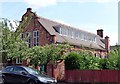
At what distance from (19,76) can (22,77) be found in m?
0.35

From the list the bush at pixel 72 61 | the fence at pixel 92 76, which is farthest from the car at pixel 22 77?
the bush at pixel 72 61

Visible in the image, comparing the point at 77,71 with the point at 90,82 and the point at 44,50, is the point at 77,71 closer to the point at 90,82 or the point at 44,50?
the point at 90,82

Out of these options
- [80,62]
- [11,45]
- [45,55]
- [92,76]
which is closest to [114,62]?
[92,76]

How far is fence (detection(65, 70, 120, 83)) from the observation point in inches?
1257

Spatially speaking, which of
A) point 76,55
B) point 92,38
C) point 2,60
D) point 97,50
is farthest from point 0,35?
point 92,38

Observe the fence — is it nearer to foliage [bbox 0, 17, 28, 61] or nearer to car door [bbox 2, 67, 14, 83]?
foliage [bbox 0, 17, 28, 61]

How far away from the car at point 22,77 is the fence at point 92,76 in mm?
9175

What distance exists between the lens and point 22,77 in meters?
23.9

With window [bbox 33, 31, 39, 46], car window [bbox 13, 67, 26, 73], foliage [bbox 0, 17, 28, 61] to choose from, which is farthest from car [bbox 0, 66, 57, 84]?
window [bbox 33, 31, 39, 46]

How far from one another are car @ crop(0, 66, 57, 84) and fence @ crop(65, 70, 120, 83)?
918 cm

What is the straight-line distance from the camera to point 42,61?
34.4m

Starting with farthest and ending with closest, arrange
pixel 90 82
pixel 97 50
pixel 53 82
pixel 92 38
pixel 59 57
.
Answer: pixel 92 38 < pixel 97 50 < pixel 59 57 < pixel 90 82 < pixel 53 82

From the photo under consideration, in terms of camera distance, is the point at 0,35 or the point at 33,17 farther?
the point at 33,17

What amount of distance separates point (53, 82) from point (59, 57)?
1071 centimetres
